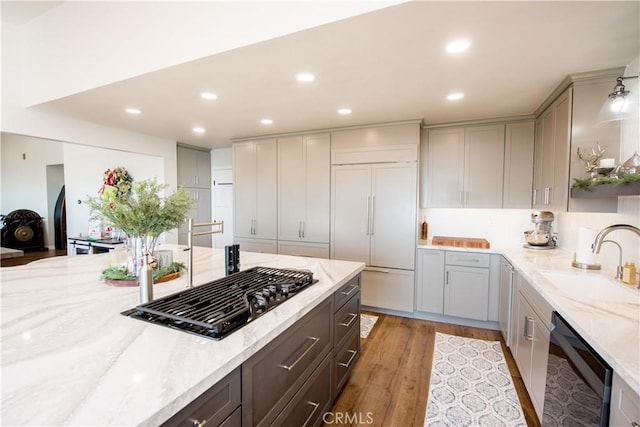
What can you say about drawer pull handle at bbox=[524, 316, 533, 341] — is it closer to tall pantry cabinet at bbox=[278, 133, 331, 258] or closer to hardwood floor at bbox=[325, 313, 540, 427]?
hardwood floor at bbox=[325, 313, 540, 427]

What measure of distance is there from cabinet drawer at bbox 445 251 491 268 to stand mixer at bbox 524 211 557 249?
1.54 feet

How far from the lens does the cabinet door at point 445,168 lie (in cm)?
356

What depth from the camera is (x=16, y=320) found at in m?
1.19

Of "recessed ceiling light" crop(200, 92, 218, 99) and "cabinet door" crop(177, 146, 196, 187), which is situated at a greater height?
"recessed ceiling light" crop(200, 92, 218, 99)

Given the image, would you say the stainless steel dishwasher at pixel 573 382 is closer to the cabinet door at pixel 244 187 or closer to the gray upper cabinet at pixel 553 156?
the gray upper cabinet at pixel 553 156

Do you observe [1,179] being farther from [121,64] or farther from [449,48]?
[449,48]

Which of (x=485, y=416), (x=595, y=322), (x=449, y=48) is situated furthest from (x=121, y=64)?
(x=485, y=416)

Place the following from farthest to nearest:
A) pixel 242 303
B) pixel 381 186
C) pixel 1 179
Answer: pixel 1 179 → pixel 381 186 → pixel 242 303

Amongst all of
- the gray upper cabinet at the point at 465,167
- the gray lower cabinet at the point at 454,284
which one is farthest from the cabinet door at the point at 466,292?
the gray upper cabinet at the point at 465,167

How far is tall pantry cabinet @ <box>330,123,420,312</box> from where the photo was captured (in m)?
3.46

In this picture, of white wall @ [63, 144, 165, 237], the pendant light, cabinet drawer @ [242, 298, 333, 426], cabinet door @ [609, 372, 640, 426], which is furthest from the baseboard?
white wall @ [63, 144, 165, 237]

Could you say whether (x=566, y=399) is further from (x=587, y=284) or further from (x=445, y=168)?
(x=445, y=168)

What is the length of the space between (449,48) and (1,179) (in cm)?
1042

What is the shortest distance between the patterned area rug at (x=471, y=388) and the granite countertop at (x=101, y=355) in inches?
49.8
